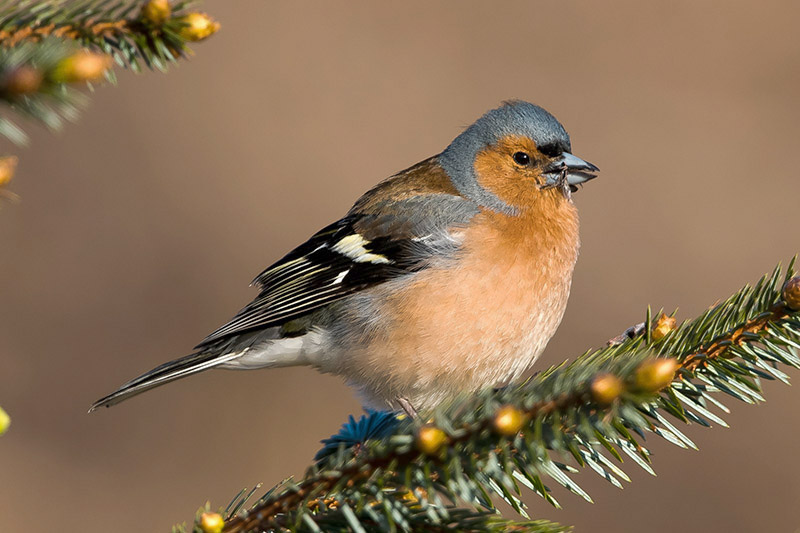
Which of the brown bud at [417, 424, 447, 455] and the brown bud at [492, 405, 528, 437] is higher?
the brown bud at [417, 424, 447, 455]

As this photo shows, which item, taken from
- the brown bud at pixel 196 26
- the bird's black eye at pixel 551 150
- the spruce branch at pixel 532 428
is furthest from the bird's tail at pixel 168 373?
the bird's black eye at pixel 551 150

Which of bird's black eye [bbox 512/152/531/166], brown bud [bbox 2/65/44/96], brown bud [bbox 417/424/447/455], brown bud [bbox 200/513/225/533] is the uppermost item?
bird's black eye [bbox 512/152/531/166]

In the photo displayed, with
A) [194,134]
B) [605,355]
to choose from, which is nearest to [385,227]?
[605,355]

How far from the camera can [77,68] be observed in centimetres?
100

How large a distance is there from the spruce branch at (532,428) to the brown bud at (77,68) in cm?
70

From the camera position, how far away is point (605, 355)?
6.91 ft

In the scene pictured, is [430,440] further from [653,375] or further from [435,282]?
[435,282]

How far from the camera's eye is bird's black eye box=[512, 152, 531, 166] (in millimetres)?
3500

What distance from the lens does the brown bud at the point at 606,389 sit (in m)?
1.13

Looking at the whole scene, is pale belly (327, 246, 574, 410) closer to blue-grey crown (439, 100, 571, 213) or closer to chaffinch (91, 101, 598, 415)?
chaffinch (91, 101, 598, 415)

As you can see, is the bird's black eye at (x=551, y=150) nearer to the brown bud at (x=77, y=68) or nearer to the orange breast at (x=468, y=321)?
the orange breast at (x=468, y=321)

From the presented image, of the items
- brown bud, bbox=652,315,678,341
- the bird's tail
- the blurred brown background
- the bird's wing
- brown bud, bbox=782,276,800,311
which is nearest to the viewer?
brown bud, bbox=782,276,800,311

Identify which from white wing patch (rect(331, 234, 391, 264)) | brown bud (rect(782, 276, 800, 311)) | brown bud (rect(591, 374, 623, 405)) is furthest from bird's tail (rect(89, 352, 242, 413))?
brown bud (rect(782, 276, 800, 311))

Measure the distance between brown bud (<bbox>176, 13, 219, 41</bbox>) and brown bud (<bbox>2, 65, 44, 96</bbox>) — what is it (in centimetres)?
55
